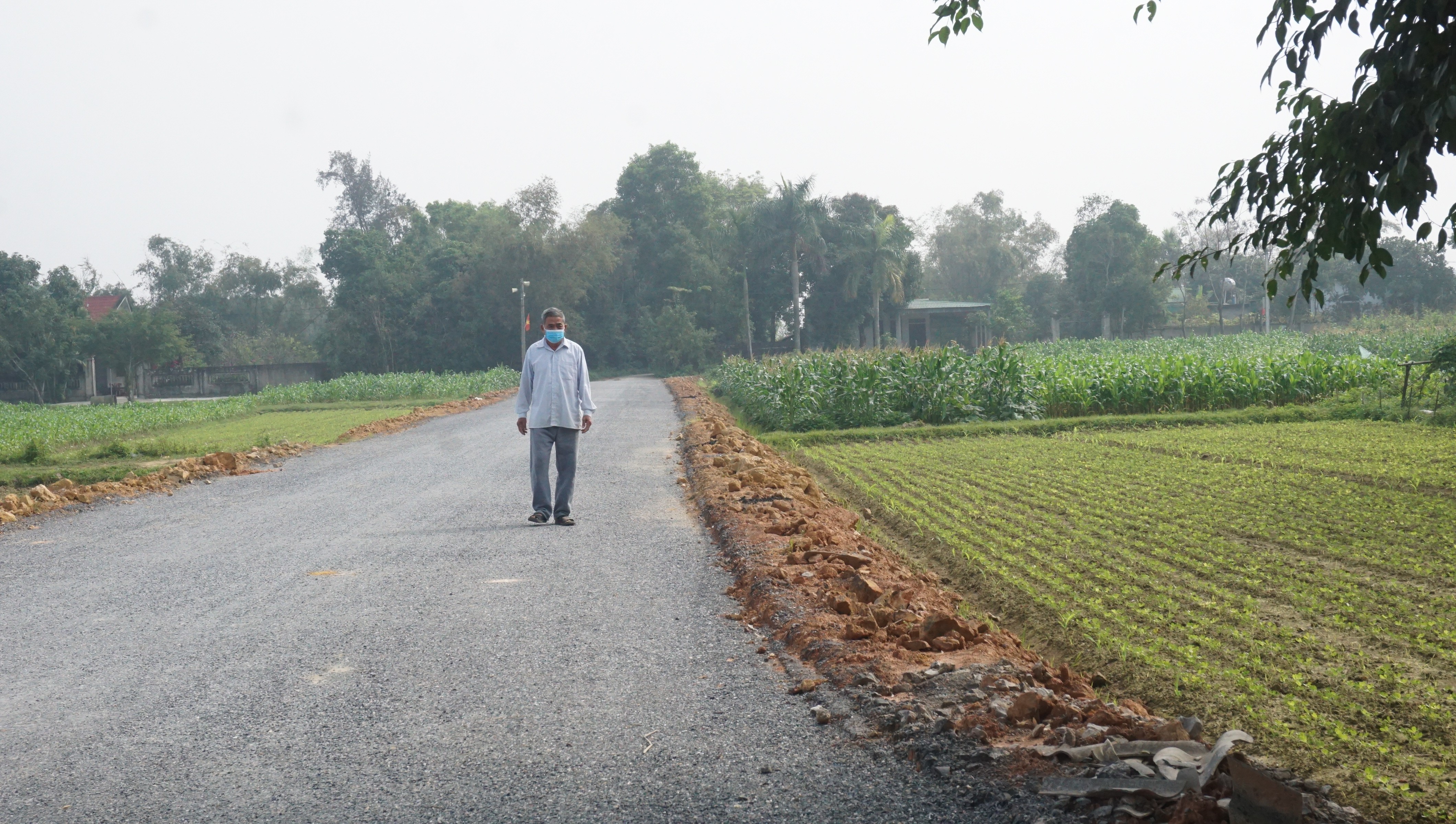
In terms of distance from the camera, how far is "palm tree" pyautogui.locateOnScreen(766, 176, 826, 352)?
62094mm

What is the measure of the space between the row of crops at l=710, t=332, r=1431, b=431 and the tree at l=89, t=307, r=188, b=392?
136 ft

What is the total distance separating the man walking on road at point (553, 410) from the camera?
9453 mm

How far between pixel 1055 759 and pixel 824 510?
6.37m

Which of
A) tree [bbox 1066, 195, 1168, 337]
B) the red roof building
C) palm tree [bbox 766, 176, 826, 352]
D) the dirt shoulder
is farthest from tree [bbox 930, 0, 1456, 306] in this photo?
the red roof building

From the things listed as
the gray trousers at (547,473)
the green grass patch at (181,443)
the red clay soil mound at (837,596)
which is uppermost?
the gray trousers at (547,473)

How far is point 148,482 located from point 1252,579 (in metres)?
11.9

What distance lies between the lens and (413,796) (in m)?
3.56

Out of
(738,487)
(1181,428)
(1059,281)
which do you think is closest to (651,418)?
(1181,428)

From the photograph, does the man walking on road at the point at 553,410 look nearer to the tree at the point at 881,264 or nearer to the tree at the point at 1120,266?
the tree at the point at 881,264

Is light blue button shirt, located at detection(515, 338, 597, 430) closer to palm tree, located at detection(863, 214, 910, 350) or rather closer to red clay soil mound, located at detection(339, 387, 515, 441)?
red clay soil mound, located at detection(339, 387, 515, 441)

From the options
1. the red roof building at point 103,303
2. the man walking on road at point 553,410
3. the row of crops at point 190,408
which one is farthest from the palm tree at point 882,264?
the man walking on road at point 553,410

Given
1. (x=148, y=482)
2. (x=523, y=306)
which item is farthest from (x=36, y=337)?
(x=148, y=482)

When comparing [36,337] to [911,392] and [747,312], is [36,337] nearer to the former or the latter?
[747,312]

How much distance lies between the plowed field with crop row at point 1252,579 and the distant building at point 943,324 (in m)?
50.5
